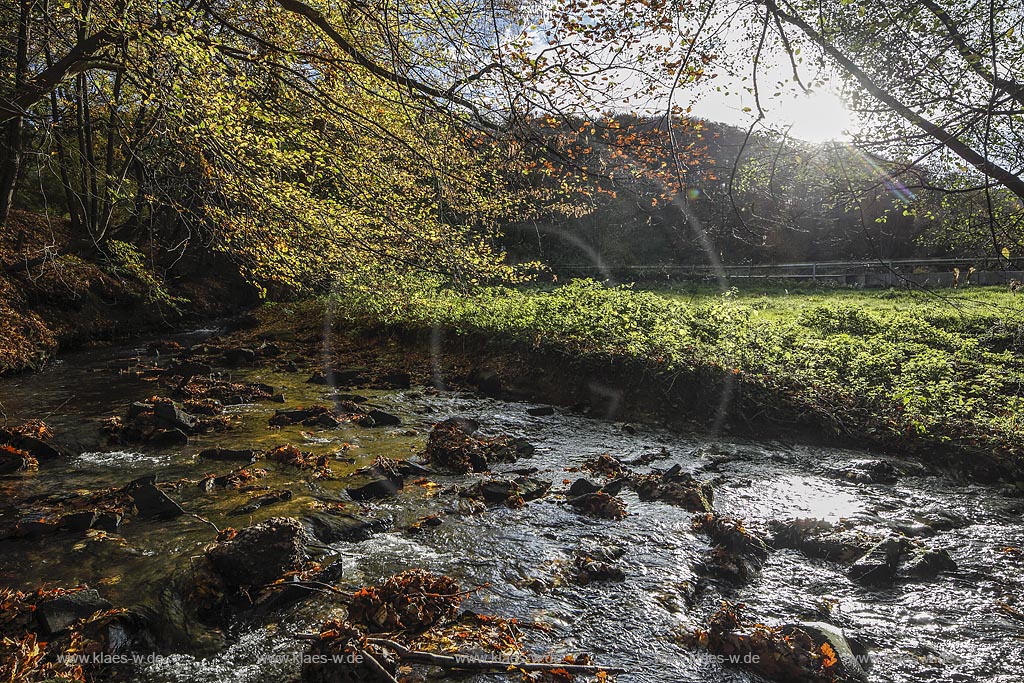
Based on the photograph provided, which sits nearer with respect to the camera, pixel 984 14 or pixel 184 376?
pixel 984 14

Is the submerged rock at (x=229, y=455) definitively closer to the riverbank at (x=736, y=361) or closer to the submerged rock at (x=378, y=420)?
the submerged rock at (x=378, y=420)

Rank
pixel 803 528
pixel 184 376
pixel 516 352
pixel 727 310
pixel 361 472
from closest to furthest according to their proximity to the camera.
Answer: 1. pixel 803 528
2. pixel 361 472
3. pixel 184 376
4. pixel 516 352
5. pixel 727 310

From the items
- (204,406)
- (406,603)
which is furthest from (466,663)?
(204,406)

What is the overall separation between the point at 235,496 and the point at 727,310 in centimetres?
1276

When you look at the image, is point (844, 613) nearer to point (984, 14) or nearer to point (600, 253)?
point (984, 14)

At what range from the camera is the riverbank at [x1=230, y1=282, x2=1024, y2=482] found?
9641 mm

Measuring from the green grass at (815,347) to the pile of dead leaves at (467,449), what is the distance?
3.92 meters

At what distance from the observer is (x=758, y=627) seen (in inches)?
183

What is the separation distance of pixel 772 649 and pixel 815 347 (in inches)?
389

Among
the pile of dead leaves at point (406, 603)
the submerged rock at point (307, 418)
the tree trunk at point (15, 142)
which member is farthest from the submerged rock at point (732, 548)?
the tree trunk at point (15, 142)

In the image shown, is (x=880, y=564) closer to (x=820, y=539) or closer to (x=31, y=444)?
(x=820, y=539)

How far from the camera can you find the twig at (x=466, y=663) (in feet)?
13.4

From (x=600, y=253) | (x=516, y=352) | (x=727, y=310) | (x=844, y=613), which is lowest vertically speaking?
(x=844, y=613)

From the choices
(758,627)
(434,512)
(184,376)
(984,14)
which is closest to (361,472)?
(434,512)
